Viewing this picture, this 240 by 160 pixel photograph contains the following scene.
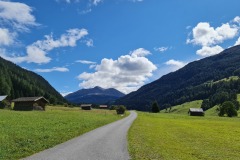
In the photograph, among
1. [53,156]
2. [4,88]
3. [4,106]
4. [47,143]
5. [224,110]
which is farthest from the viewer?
[4,88]

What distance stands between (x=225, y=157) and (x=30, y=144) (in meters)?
16.8

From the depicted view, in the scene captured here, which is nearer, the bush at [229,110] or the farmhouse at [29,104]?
the farmhouse at [29,104]

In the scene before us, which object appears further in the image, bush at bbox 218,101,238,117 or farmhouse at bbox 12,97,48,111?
bush at bbox 218,101,238,117

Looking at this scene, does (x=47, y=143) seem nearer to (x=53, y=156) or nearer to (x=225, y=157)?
(x=53, y=156)

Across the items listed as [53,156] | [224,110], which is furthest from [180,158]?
[224,110]

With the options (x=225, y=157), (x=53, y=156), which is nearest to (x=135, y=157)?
(x=53, y=156)

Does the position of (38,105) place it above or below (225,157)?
above

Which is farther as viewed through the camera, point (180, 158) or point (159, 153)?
point (159, 153)

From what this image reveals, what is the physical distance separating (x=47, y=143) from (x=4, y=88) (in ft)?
567

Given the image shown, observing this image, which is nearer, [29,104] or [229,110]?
[29,104]

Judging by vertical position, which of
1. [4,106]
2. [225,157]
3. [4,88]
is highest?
[4,88]

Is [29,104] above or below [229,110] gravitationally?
above

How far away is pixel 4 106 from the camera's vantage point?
11525cm

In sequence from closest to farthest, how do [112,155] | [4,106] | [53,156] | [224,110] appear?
[53,156] < [112,155] < [4,106] < [224,110]
